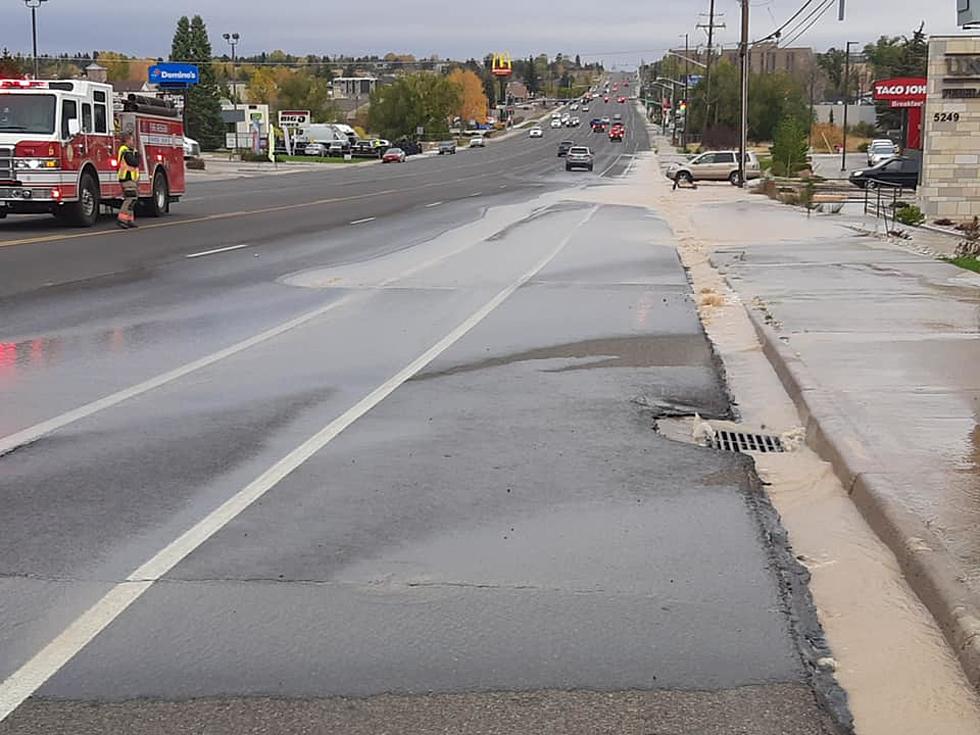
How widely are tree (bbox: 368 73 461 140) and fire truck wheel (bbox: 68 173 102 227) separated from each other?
123 meters

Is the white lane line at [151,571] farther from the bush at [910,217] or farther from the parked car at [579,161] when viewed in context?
the parked car at [579,161]

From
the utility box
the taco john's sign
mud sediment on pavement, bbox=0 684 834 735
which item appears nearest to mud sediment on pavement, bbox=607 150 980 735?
mud sediment on pavement, bbox=0 684 834 735

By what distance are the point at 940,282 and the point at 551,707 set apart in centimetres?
1417

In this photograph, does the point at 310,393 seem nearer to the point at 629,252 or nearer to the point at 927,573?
the point at 927,573

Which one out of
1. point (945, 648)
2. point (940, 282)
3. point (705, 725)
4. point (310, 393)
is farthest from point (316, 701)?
point (940, 282)

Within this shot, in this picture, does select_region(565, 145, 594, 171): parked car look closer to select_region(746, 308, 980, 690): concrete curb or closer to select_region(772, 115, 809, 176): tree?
select_region(772, 115, 809, 176): tree

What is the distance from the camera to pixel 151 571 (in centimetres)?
586

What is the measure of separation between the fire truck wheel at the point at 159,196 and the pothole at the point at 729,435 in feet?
78.9

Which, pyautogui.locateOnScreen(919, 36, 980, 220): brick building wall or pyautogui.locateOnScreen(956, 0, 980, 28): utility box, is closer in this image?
pyautogui.locateOnScreen(956, 0, 980, 28): utility box

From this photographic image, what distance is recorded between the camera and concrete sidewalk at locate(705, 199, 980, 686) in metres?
5.98

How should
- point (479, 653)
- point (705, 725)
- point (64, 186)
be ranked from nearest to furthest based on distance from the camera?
point (705, 725)
point (479, 653)
point (64, 186)

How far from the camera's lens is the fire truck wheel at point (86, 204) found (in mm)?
27266

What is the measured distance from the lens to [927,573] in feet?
18.7

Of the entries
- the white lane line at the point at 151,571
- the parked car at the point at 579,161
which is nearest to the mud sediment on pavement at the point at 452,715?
the white lane line at the point at 151,571
